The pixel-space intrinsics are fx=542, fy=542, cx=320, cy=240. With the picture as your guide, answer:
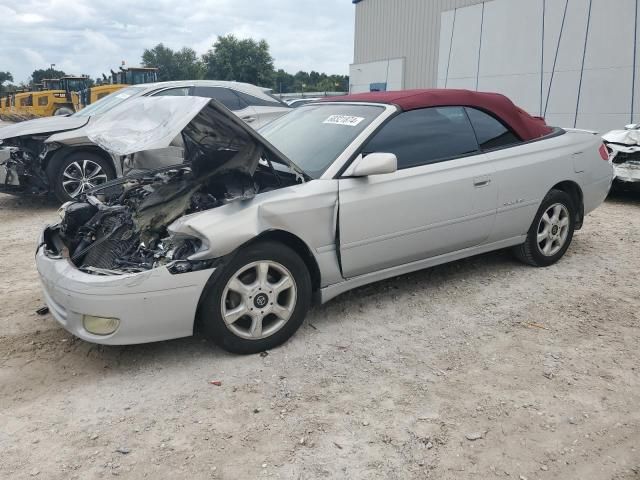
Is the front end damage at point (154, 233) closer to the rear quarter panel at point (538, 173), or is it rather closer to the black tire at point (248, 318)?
the black tire at point (248, 318)

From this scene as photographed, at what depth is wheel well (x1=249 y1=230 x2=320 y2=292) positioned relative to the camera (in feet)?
10.9

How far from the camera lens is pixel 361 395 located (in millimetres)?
2941

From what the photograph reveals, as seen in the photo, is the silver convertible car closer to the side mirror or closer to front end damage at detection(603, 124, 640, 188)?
the side mirror

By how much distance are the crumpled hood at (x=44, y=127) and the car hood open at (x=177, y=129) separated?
4288 millimetres

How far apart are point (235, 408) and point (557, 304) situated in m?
2.61

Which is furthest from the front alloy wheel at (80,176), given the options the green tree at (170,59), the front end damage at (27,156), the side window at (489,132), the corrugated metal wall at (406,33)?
the green tree at (170,59)

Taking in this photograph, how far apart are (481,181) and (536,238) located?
1.00 meters

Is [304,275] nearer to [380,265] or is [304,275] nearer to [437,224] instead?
[380,265]

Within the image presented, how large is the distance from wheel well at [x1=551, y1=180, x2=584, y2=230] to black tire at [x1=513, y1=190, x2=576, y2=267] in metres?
0.06

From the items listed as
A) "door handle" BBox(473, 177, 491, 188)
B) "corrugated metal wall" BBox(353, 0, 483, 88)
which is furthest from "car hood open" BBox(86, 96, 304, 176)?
"corrugated metal wall" BBox(353, 0, 483, 88)

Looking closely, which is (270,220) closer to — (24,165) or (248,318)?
(248,318)

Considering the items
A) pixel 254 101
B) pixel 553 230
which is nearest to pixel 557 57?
pixel 254 101

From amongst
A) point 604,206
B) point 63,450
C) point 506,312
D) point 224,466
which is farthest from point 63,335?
point 604,206

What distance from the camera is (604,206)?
763 cm
